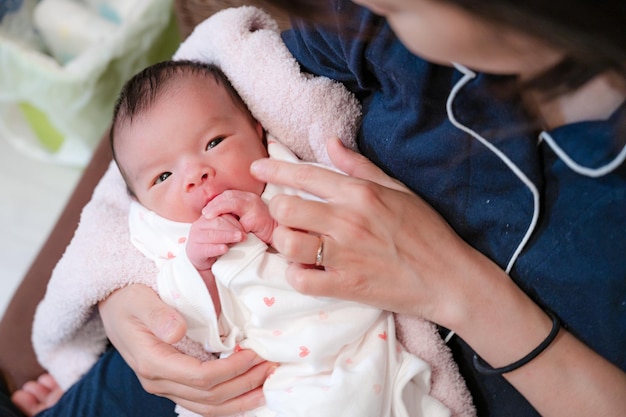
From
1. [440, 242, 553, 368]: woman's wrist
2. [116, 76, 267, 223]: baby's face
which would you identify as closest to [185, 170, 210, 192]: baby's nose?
[116, 76, 267, 223]: baby's face

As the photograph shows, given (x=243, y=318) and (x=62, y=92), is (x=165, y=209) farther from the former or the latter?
(x=62, y=92)

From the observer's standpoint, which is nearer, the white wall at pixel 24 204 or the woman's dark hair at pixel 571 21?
the woman's dark hair at pixel 571 21

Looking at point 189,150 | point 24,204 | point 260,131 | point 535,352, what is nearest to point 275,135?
point 260,131

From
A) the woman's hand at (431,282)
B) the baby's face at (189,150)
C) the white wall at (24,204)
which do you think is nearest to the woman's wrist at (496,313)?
the woman's hand at (431,282)

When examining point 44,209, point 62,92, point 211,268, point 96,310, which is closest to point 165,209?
point 211,268

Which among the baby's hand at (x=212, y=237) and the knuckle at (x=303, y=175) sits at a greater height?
the knuckle at (x=303, y=175)

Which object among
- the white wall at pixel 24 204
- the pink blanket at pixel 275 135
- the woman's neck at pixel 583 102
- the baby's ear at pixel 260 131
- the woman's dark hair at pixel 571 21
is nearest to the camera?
the woman's dark hair at pixel 571 21

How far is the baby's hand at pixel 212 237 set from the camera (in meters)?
0.76

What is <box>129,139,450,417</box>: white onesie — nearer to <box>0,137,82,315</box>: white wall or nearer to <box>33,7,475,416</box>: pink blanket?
<box>33,7,475,416</box>: pink blanket

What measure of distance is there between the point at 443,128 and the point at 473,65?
0.16 metres

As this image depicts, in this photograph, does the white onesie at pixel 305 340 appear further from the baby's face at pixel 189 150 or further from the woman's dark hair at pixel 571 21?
the woman's dark hair at pixel 571 21

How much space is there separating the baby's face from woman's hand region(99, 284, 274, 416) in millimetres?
140

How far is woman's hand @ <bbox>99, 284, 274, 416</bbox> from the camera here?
792 millimetres

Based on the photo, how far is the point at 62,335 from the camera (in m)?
1.02
